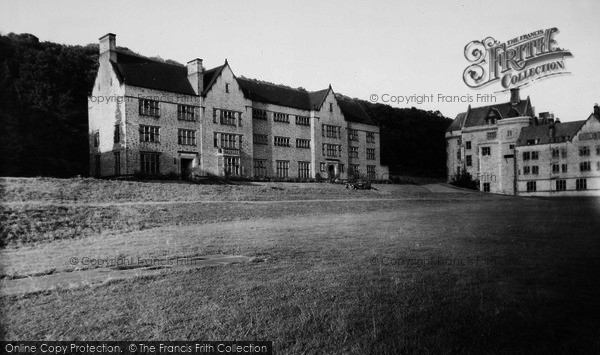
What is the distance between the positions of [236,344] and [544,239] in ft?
32.2

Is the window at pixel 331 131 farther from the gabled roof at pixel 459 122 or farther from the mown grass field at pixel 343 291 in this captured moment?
the mown grass field at pixel 343 291

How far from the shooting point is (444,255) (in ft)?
35.0

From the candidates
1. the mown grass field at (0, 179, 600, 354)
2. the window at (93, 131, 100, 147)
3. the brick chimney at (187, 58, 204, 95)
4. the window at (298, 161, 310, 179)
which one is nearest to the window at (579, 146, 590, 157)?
the mown grass field at (0, 179, 600, 354)

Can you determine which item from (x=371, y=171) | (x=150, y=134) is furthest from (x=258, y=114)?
(x=371, y=171)

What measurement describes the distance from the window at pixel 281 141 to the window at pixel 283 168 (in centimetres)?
198

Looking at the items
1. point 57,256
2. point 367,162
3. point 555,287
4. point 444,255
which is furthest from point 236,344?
point 367,162

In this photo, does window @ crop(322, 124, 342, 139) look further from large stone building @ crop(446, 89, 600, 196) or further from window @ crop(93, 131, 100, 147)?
window @ crop(93, 131, 100, 147)

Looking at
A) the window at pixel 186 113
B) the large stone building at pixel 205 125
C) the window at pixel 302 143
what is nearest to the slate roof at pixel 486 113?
the large stone building at pixel 205 125

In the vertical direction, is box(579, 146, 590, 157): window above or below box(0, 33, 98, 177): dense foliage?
below

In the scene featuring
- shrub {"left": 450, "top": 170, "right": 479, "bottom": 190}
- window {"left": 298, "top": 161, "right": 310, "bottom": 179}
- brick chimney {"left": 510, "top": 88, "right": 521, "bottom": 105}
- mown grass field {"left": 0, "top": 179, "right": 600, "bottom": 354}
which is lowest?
mown grass field {"left": 0, "top": 179, "right": 600, "bottom": 354}

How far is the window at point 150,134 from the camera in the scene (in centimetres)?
3869

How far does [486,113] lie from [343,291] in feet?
218

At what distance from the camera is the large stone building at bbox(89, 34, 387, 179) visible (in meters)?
38.7

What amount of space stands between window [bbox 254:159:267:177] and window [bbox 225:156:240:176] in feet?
9.75
